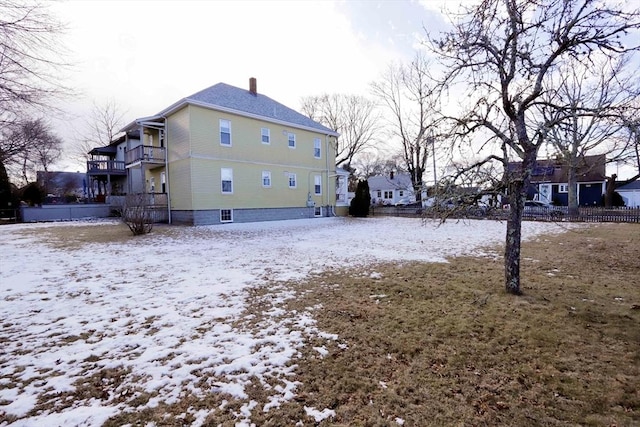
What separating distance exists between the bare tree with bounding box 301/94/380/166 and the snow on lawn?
105 feet

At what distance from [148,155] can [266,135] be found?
23.6 feet

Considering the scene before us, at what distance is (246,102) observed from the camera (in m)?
19.7

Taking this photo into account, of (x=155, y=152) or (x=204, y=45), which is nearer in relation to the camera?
(x=204, y=45)

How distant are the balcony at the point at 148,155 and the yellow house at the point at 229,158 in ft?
0.17

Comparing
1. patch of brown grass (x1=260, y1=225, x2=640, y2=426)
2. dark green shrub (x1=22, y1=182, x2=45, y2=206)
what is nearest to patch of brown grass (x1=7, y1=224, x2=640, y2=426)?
patch of brown grass (x1=260, y1=225, x2=640, y2=426)

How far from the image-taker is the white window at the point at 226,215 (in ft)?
59.0

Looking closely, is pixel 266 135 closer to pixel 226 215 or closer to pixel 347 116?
→ pixel 226 215

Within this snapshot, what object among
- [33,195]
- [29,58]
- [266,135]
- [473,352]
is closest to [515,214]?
[473,352]

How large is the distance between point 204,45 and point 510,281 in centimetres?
1616

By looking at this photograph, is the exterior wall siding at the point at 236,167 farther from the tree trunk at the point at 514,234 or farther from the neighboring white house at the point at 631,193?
the neighboring white house at the point at 631,193

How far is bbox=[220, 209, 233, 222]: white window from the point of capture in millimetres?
17983

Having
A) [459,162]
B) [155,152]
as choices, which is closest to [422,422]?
[459,162]

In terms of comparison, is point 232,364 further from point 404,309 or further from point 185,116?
point 185,116

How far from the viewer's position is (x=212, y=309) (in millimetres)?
4504
